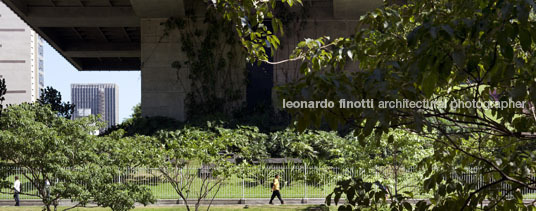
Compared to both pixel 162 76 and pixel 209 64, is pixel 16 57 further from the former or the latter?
pixel 209 64

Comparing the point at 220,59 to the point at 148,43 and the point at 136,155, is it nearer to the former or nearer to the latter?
the point at 148,43

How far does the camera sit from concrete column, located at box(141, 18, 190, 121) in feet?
89.7

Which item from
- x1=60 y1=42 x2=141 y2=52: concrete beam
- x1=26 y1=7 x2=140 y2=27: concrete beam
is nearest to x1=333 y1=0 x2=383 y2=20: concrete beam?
x1=26 y1=7 x2=140 y2=27: concrete beam

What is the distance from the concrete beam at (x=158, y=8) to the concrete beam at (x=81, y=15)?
1.83 m

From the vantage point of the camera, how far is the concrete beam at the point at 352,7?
25.3m

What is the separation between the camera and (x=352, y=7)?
26.2 metres

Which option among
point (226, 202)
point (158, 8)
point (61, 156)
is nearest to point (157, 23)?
point (158, 8)

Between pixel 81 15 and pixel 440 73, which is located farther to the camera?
pixel 81 15

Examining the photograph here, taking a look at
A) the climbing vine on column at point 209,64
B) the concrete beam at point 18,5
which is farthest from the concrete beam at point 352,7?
the concrete beam at point 18,5

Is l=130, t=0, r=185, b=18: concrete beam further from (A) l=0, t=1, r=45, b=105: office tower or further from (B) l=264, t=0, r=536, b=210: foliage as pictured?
(A) l=0, t=1, r=45, b=105: office tower

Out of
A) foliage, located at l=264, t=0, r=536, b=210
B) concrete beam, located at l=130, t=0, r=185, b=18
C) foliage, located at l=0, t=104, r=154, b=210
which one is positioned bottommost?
foliage, located at l=0, t=104, r=154, b=210

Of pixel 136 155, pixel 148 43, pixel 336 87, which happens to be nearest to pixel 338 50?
pixel 336 87

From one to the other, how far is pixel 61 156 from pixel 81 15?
18.2m

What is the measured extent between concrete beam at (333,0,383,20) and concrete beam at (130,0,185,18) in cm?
719
